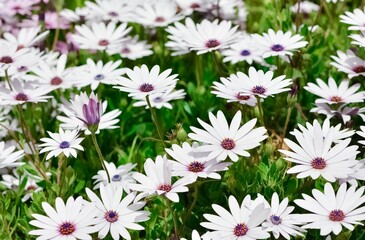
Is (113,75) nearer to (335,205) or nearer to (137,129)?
(137,129)

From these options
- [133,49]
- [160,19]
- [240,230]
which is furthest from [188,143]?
[160,19]

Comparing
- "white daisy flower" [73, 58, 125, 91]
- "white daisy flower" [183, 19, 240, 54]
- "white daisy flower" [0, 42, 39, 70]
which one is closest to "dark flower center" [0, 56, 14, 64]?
"white daisy flower" [0, 42, 39, 70]

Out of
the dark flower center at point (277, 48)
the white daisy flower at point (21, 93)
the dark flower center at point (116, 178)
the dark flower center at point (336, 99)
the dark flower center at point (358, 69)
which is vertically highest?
the dark flower center at point (277, 48)

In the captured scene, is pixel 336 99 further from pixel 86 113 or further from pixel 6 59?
pixel 6 59

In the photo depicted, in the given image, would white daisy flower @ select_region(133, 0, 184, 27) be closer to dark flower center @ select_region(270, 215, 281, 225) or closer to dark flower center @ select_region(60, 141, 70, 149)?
dark flower center @ select_region(60, 141, 70, 149)

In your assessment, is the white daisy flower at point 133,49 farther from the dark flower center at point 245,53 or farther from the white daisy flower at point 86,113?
the white daisy flower at point 86,113

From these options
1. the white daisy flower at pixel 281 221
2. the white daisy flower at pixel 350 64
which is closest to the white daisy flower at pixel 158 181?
the white daisy flower at pixel 281 221
